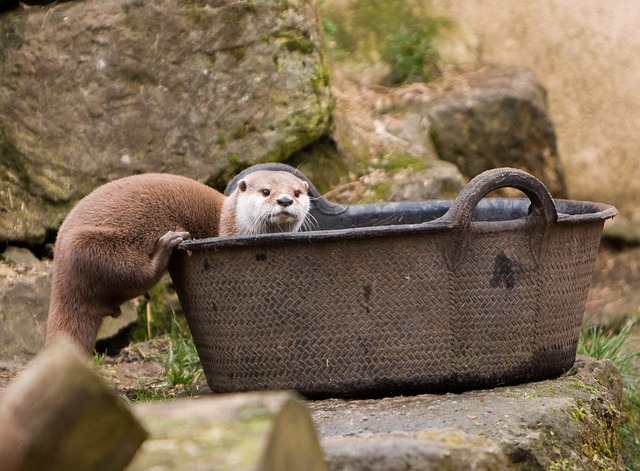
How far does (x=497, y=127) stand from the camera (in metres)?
6.54

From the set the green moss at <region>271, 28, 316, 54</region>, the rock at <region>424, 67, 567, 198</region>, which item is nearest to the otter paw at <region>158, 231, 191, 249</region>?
the green moss at <region>271, 28, 316, 54</region>

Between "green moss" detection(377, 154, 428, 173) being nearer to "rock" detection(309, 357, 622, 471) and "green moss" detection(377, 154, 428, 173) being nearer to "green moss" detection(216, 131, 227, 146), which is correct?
"green moss" detection(216, 131, 227, 146)

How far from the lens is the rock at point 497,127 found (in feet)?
21.0

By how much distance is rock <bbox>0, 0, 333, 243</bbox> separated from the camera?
16.5ft

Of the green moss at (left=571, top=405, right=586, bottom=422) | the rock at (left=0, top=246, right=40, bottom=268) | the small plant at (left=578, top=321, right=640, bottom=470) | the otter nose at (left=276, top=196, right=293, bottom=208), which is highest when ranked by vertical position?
the otter nose at (left=276, top=196, right=293, bottom=208)

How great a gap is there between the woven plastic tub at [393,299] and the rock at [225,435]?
145 centimetres

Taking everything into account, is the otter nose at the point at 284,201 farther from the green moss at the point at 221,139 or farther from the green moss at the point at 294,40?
the green moss at the point at 294,40

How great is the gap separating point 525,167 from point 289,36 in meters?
2.13

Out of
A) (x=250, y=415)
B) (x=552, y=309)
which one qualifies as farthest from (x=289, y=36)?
(x=250, y=415)

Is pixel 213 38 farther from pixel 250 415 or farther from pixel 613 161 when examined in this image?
pixel 250 415

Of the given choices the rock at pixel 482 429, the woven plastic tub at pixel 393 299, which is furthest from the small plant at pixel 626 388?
the woven plastic tub at pixel 393 299

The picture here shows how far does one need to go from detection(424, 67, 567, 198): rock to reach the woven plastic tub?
2944 millimetres

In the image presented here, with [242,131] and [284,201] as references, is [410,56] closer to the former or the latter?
[242,131]

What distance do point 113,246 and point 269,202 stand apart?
0.68m
